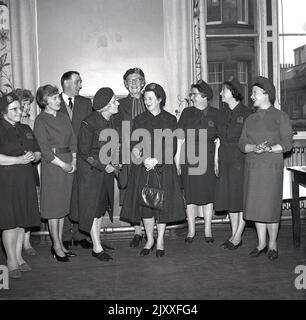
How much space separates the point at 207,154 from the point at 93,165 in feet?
4.75

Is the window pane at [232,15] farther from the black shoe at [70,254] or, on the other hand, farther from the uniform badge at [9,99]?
the black shoe at [70,254]

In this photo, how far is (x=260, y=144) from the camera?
4.34 metres

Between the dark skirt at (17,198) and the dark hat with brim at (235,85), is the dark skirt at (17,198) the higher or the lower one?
the lower one

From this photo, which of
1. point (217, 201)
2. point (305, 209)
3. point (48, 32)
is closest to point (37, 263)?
point (217, 201)

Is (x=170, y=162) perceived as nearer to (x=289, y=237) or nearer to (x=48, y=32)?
(x=289, y=237)

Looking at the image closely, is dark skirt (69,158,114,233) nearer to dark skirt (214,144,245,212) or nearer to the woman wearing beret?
the woman wearing beret

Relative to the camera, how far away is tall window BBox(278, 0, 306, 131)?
6.32 m

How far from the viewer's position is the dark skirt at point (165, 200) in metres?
4.53

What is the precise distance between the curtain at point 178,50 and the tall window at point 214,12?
53cm

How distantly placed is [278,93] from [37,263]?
390 cm

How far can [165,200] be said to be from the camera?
4.54 metres

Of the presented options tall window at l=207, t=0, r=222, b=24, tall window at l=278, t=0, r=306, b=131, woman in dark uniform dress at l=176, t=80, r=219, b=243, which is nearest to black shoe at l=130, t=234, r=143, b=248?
woman in dark uniform dress at l=176, t=80, r=219, b=243

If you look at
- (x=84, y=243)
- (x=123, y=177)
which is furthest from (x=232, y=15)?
(x=84, y=243)

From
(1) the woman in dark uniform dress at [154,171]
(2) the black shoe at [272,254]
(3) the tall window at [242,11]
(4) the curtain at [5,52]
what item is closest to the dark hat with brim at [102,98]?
(1) the woman in dark uniform dress at [154,171]
